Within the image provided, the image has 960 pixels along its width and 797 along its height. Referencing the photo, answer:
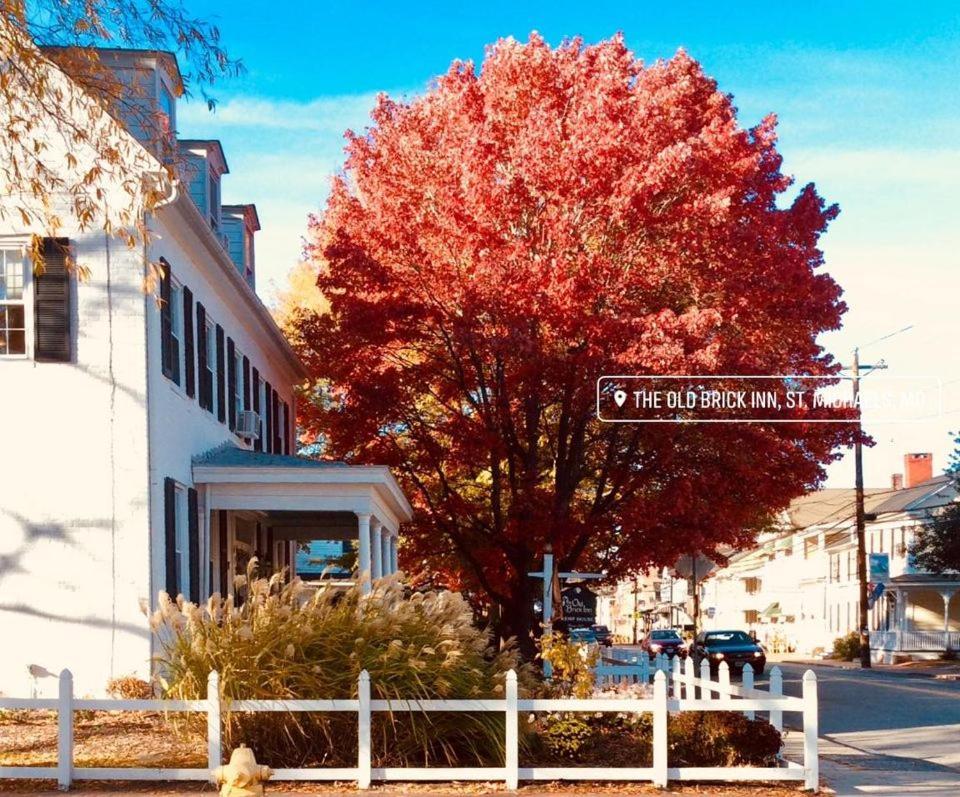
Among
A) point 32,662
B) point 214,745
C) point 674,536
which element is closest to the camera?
point 214,745

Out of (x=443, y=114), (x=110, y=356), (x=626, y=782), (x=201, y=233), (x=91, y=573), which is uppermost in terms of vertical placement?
(x=443, y=114)

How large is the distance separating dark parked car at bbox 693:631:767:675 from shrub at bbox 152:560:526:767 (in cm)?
2990

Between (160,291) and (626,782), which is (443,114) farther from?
(626,782)

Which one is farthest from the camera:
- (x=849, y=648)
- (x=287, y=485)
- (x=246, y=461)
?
(x=849, y=648)

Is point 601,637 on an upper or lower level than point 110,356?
lower

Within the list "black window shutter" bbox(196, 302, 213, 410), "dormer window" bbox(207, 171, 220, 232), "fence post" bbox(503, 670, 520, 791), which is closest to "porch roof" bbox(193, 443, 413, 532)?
"black window shutter" bbox(196, 302, 213, 410)

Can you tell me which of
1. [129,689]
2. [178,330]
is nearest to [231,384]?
[178,330]

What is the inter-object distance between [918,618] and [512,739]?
6058cm

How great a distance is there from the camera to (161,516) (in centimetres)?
1995

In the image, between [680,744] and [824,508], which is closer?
[680,744]

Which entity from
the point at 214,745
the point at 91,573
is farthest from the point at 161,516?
the point at 214,745

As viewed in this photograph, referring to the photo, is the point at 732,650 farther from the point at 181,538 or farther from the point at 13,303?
the point at 13,303

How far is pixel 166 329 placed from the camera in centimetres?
2062

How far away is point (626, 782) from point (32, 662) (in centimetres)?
888
